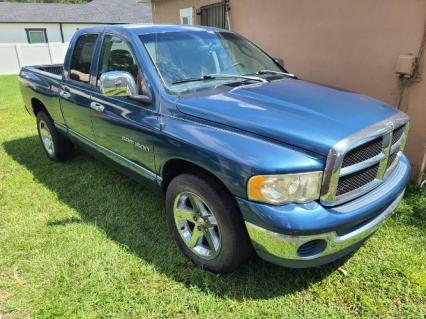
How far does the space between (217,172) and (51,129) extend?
3.52 m

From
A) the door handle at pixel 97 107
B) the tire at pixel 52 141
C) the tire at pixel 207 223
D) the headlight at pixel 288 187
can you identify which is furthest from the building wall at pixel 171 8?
the headlight at pixel 288 187

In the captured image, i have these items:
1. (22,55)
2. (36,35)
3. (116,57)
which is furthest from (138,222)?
(36,35)

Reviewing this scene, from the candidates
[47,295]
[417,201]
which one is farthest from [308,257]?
[417,201]

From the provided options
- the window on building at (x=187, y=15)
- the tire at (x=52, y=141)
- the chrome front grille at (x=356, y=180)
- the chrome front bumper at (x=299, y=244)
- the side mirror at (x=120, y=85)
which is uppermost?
the window on building at (x=187, y=15)

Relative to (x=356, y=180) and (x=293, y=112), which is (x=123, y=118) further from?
(x=356, y=180)

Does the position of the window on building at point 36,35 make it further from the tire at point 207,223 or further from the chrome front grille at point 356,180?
Answer: the chrome front grille at point 356,180

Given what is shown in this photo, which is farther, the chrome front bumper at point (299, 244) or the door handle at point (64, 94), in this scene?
the door handle at point (64, 94)

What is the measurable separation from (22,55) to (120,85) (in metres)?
21.7

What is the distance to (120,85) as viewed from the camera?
9.75 feet

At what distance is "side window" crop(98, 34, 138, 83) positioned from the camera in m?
3.26

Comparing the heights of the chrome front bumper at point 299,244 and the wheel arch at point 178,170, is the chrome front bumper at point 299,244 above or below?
below

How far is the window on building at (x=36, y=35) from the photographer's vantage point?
2661 centimetres

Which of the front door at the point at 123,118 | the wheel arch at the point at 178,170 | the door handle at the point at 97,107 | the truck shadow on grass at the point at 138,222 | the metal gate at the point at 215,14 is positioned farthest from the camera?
the metal gate at the point at 215,14

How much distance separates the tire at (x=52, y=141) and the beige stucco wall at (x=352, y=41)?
149 inches
